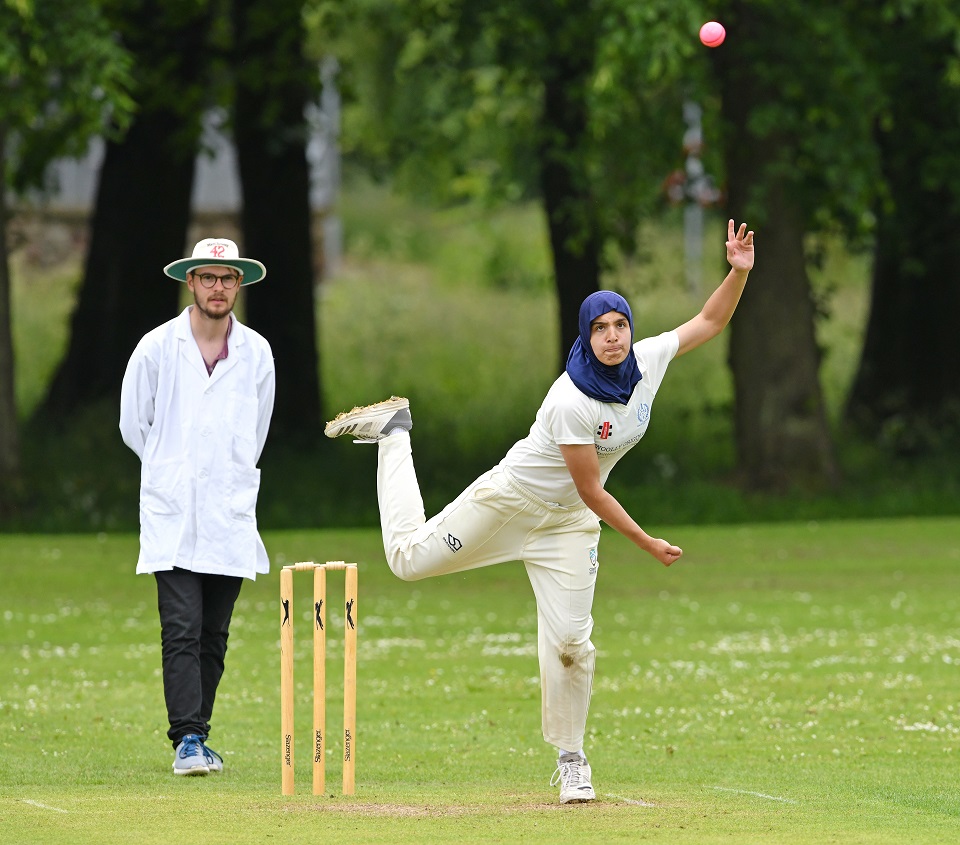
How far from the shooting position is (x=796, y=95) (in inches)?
775

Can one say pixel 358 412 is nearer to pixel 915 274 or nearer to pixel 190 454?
pixel 190 454

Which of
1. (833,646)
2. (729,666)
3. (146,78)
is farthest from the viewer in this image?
(146,78)

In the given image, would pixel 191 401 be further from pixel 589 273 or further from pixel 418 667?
pixel 589 273

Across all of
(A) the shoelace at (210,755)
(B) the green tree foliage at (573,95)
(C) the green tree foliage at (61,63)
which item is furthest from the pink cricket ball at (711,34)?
(C) the green tree foliage at (61,63)

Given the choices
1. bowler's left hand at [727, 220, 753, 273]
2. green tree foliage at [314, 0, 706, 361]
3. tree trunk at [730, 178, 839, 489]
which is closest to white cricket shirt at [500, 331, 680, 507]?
bowler's left hand at [727, 220, 753, 273]

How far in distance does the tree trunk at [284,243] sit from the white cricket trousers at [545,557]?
15938 mm

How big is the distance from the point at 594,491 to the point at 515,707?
357 centimetres

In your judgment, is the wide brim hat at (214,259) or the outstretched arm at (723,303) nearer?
the outstretched arm at (723,303)

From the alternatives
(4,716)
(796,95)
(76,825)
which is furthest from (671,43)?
(76,825)

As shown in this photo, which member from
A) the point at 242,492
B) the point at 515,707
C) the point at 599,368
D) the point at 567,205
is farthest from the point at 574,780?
the point at 567,205

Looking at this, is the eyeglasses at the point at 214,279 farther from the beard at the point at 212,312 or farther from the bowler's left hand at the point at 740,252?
the bowler's left hand at the point at 740,252

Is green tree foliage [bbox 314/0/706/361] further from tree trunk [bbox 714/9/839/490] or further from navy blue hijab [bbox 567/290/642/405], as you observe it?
navy blue hijab [bbox 567/290/642/405]

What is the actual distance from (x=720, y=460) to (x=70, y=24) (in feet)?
34.4

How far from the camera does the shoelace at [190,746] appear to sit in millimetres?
7773
